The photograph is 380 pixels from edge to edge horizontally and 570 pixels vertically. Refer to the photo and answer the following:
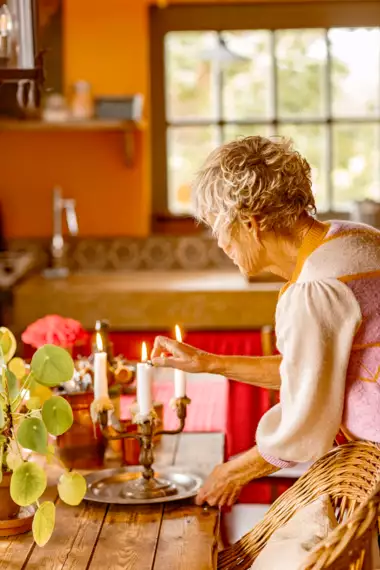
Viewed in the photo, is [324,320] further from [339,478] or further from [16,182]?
[16,182]

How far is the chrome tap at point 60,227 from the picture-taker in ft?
18.1

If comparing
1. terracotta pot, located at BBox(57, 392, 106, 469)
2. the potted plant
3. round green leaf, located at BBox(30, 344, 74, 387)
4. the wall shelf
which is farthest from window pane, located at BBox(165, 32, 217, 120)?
round green leaf, located at BBox(30, 344, 74, 387)

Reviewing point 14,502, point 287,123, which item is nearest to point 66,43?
point 287,123

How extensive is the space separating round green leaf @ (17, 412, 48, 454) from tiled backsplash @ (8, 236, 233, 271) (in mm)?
3815

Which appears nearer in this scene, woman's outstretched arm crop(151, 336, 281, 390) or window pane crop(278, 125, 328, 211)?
woman's outstretched arm crop(151, 336, 281, 390)

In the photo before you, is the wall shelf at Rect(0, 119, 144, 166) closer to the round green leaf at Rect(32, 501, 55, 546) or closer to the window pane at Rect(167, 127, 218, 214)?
the window pane at Rect(167, 127, 218, 214)

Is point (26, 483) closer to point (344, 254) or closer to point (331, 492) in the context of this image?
point (331, 492)

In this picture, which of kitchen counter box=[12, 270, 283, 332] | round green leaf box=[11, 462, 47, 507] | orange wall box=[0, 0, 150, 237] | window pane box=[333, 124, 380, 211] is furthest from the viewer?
window pane box=[333, 124, 380, 211]

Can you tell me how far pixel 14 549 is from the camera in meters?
1.92

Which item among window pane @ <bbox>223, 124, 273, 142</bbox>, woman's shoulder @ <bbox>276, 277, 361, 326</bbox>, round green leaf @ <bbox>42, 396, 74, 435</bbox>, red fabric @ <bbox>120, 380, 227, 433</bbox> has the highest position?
window pane @ <bbox>223, 124, 273, 142</bbox>

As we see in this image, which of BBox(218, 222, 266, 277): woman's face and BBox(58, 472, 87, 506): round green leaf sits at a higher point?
BBox(218, 222, 266, 277): woman's face

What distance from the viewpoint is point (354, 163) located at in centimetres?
570

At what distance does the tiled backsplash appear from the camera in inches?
222

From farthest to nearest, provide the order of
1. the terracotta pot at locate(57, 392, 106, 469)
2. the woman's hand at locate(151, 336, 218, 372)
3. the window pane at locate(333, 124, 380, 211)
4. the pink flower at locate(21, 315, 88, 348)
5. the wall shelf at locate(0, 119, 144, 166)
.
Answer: the window pane at locate(333, 124, 380, 211)
the wall shelf at locate(0, 119, 144, 166)
the pink flower at locate(21, 315, 88, 348)
the terracotta pot at locate(57, 392, 106, 469)
the woman's hand at locate(151, 336, 218, 372)
